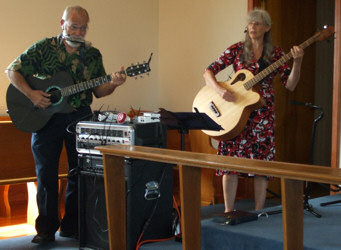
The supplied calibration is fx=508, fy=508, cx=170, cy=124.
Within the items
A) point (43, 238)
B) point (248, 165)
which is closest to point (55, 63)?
point (43, 238)

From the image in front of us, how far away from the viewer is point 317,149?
6129 mm

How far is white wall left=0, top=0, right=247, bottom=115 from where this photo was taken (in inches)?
197

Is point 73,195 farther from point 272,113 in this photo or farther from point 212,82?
point 272,113

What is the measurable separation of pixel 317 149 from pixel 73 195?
148 inches

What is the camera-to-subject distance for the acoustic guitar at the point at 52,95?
3145 mm

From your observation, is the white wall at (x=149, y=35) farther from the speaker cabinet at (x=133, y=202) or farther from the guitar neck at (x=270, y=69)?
the speaker cabinet at (x=133, y=202)

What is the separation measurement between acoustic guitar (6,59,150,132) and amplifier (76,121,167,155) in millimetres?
226

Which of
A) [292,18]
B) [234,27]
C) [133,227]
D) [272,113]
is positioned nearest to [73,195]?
[133,227]

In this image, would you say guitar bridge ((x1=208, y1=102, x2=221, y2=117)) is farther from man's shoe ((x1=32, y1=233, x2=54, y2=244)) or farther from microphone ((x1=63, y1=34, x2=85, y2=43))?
man's shoe ((x1=32, y1=233, x2=54, y2=244))

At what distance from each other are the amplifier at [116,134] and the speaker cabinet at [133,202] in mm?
89

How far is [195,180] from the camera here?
211cm

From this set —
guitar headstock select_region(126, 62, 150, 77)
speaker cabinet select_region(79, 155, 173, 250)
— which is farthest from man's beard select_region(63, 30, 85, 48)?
speaker cabinet select_region(79, 155, 173, 250)

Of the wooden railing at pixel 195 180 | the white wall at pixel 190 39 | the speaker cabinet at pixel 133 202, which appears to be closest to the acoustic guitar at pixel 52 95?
the speaker cabinet at pixel 133 202

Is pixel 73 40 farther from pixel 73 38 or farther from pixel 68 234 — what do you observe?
pixel 68 234
